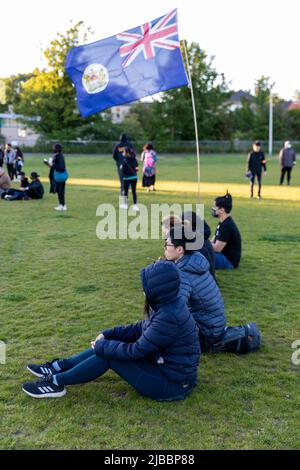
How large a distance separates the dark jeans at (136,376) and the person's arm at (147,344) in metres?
0.10

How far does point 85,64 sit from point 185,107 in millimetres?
53079

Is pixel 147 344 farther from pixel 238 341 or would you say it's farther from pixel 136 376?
pixel 238 341

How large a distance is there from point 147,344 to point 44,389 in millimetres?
915

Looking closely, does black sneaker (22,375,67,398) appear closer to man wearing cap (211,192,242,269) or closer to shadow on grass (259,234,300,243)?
man wearing cap (211,192,242,269)

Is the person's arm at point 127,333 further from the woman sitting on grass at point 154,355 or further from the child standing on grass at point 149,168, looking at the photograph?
the child standing on grass at point 149,168

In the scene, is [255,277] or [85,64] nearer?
[255,277]

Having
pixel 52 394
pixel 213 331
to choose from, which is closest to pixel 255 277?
pixel 213 331

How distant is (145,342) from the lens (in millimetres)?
3980

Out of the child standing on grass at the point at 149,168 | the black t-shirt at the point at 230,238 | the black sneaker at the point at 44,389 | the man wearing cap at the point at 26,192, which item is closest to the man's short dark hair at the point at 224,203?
the black t-shirt at the point at 230,238

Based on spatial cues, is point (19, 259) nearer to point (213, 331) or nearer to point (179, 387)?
point (213, 331)

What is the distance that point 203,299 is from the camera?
4832 mm

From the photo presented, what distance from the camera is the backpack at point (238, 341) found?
5.09 meters
